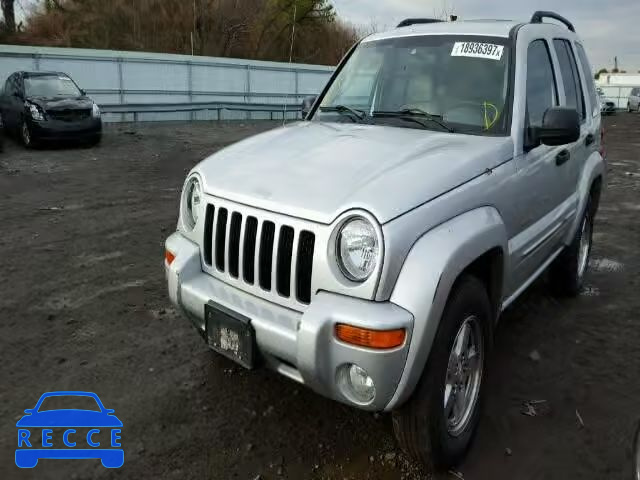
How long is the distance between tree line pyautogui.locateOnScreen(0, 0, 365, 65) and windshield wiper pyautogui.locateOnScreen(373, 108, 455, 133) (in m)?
26.4

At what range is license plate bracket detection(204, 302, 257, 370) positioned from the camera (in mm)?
2543

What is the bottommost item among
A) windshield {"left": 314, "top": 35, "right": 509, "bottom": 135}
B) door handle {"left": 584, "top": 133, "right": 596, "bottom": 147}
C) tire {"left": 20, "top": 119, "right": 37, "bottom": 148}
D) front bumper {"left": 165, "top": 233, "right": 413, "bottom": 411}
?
tire {"left": 20, "top": 119, "right": 37, "bottom": 148}

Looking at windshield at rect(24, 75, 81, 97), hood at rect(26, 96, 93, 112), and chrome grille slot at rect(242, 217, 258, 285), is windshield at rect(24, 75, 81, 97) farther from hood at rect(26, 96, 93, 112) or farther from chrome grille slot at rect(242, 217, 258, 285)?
chrome grille slot at rect(242, 217, 258, 285)

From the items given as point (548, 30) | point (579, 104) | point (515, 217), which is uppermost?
point (548, 30)

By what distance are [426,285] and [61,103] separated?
12438mm

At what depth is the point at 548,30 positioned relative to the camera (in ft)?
12.9

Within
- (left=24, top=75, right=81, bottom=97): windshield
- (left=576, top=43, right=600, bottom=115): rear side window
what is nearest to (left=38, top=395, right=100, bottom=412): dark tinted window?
(left=576, top=43, right=600, bottom=115): rear side window

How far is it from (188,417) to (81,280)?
95.6 inches

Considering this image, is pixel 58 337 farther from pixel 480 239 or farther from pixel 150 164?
pixel 150 164

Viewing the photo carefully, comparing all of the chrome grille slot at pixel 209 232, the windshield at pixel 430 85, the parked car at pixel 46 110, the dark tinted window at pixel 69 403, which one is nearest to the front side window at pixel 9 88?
the parked car at pixel 46 110

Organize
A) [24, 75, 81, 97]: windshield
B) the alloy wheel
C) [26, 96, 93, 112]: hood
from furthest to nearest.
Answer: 1. [24, 75, 81, 97]: windshield
2. [26, 96, 93, 112]: hood
3. the alloy wheel

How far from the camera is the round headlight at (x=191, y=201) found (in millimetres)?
3047

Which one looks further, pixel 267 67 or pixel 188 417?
pixel 267 67

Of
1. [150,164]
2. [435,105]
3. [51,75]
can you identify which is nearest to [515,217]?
[435,105]
